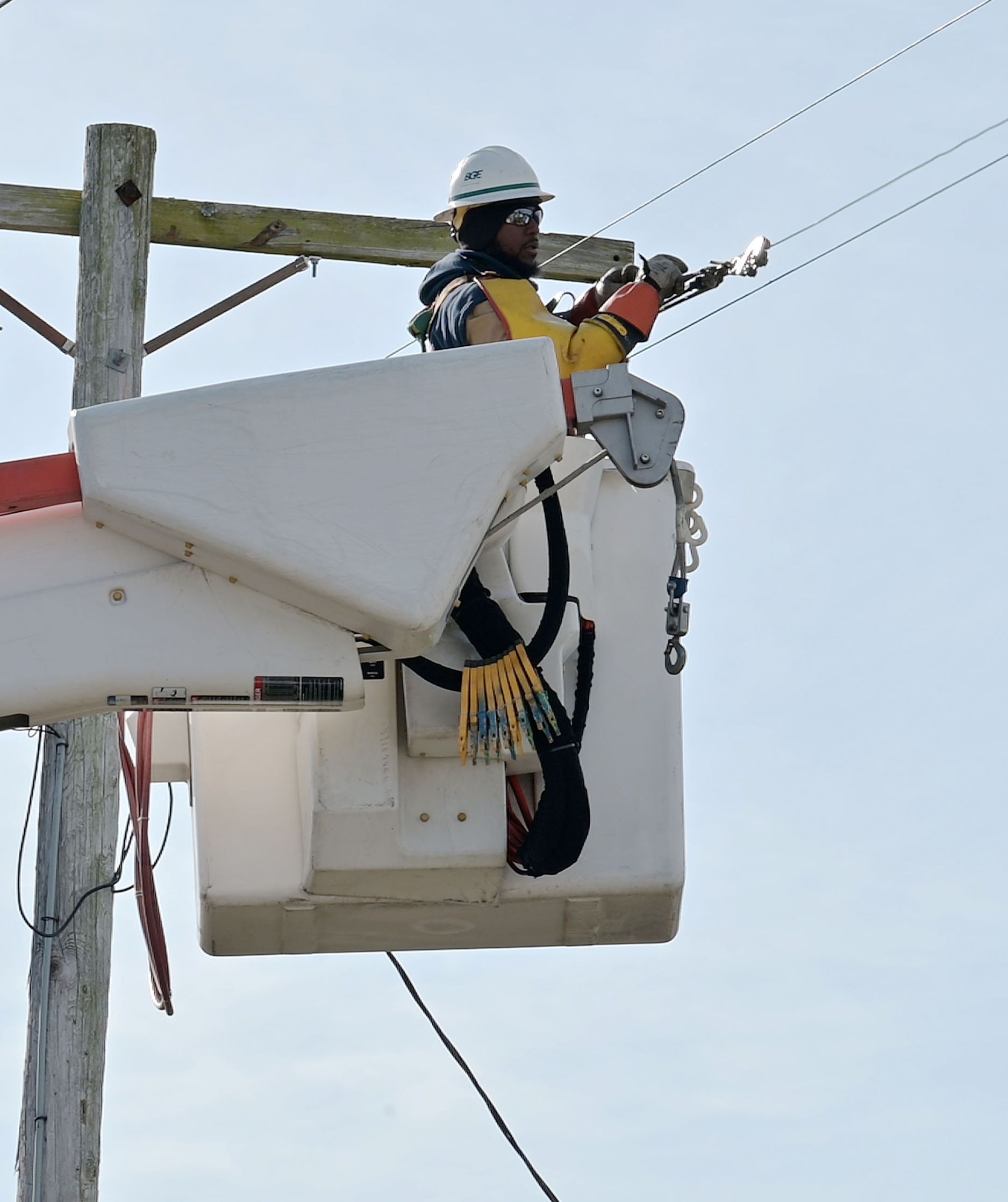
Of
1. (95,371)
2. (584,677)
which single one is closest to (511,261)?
(584,677)

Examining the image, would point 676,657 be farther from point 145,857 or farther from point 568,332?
point 145,857

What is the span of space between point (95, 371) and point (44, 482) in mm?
1992

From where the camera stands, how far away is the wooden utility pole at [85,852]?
217 inches

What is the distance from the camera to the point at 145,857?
→ 521cm

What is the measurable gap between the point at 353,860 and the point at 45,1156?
1258mm

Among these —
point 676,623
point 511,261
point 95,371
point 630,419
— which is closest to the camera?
point 630,419

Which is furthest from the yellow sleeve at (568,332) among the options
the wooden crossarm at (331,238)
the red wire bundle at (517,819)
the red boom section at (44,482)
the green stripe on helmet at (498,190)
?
the wooden crossarm at (331,238)

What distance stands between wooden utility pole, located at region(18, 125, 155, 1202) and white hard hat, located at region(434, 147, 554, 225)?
122 centimetres

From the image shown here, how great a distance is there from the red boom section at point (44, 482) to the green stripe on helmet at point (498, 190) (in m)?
1.36

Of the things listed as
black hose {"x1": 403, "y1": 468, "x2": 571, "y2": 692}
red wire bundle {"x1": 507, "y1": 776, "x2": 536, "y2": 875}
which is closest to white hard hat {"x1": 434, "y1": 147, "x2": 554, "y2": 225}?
black hose {"x1": 403, "y1": 468, "x2": 571, "y2": 692}

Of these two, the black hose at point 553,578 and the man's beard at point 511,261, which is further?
→ the man's beard at point 511,261

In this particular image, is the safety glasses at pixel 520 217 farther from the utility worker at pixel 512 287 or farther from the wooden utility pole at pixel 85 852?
the wooden utility pole at pixel 85 852

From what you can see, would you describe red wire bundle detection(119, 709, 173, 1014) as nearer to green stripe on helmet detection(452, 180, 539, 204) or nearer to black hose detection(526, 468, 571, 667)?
black hose detection(526, 468, 571, 667)

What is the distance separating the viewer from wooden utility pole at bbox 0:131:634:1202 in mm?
5535
